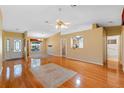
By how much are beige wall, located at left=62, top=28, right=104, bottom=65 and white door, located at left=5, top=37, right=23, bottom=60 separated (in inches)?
212

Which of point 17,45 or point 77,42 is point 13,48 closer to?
point 17,45

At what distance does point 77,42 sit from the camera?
7348 mm

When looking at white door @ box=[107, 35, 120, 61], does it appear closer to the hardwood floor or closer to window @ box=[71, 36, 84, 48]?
window @ box=[71, 36, 84, 48]

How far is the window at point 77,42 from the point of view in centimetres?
696

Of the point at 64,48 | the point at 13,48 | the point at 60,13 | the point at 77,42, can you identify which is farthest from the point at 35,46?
the point at 60,13

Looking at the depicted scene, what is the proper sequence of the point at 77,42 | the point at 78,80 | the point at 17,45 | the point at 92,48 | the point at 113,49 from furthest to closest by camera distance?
the point at 17,45 < the point at 77,42 < the point at 113,49 < the point at 92,48 < the point at 78,80

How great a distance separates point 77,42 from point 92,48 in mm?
1655

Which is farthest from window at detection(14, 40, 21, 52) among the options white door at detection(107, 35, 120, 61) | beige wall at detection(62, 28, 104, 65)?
white door at detection(107, 35, 120, 61)

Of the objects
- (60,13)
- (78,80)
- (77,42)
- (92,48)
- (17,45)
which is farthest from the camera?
(17,45)

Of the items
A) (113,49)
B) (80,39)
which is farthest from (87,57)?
(113,49)

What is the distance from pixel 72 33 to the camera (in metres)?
7.84

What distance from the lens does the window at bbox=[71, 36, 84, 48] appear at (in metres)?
6.96
